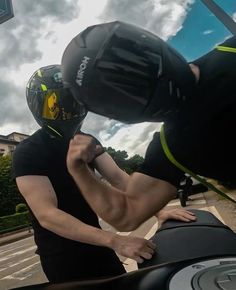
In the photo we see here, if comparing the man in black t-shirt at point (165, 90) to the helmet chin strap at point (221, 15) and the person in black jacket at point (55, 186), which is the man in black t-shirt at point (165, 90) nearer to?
the helmet chin strap at point (221, 15)

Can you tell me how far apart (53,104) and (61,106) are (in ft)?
0.15

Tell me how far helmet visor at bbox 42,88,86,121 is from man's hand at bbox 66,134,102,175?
0.36 metres

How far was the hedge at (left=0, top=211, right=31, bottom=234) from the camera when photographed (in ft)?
101

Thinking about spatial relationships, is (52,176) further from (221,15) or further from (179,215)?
(221,15)

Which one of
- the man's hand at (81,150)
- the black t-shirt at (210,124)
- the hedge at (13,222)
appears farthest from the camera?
the hedge at (13,222)

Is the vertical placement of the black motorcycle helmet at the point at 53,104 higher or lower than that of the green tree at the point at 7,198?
higher

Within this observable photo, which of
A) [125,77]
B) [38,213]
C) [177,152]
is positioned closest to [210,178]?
[177,152]

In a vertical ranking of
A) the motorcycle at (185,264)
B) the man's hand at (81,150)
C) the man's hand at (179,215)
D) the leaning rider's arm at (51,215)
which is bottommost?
the leaning rider's arm at (51,215)

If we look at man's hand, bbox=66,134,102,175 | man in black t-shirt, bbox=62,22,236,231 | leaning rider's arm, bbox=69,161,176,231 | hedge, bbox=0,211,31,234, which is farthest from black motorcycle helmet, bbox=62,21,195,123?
hedge, bbox=0,211,31,234

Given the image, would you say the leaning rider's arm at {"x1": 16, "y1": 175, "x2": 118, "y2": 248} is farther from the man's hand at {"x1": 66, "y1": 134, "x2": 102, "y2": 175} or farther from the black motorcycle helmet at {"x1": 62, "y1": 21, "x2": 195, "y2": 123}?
the black motorcycle helmet at {"x1": 62, "y1": 21, "x2": 195, "y2": 123}

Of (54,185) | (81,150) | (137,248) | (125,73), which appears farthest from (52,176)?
(125,73)

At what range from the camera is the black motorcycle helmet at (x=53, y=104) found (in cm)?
185

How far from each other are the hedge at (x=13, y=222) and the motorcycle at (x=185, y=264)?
30323 mm

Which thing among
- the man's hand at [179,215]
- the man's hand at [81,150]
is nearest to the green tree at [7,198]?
the man's hand at [179,215]
